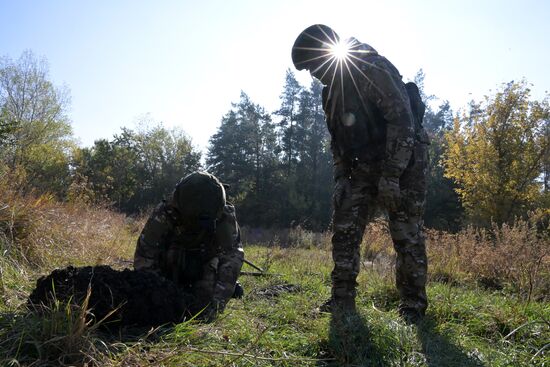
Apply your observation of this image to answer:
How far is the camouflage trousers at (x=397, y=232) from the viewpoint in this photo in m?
3.30

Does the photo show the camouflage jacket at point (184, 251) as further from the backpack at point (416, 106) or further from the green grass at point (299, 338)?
the backpack at point (416, 106)

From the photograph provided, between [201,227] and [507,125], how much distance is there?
Result: 15.7 metres

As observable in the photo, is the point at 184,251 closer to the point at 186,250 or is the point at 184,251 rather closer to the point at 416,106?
the point at 186,250

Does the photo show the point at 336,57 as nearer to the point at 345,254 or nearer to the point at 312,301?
the point at 345,254

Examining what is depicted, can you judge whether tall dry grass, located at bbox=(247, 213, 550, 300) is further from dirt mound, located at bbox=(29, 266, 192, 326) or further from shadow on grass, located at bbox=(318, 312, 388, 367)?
dirt mound, located at bbox=(29, 266, 192, 326)

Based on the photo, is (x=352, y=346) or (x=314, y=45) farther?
(x=314, y=45)

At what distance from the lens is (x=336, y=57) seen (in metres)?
3.60

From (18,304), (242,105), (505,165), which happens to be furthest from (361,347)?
(242,105)

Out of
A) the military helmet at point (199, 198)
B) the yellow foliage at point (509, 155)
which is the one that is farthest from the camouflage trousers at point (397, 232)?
the yellow foliage at point (509, 155)

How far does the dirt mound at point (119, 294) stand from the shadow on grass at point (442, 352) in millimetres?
1451

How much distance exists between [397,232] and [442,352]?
1.07 metres

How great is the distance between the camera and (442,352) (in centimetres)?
246

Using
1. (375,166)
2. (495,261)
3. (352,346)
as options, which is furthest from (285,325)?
(495,261)

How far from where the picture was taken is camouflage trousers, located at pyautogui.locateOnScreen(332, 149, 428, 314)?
3.30 meters
